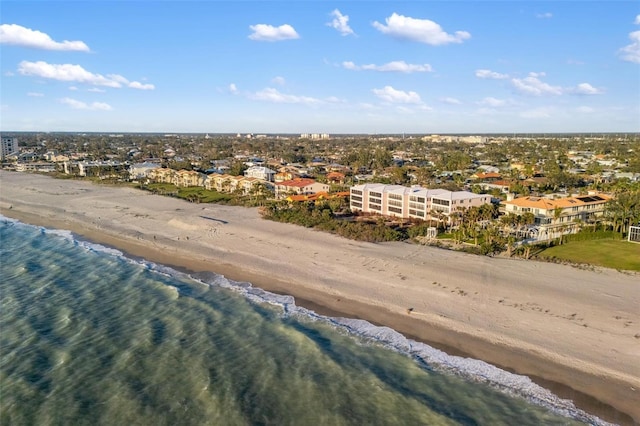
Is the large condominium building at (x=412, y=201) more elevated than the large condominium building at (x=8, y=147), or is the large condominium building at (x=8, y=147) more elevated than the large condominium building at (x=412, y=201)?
the large condominium building at (x=8, y=147)

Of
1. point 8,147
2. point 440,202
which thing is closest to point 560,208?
point 440,202

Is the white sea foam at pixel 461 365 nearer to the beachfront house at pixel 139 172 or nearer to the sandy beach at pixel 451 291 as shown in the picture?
the sandy beach at pixel 451 291

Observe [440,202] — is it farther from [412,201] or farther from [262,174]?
[262,174]

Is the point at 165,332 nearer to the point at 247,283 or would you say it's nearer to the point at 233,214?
the point at 247,283

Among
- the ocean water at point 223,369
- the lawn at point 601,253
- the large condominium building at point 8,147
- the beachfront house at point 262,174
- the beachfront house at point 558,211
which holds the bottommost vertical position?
the ocean water at point 223,369

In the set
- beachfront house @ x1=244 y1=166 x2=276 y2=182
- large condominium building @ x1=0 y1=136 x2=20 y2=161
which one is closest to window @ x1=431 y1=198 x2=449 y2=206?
beachfront house @ x1=244 y1=166 x2=276 y2=182

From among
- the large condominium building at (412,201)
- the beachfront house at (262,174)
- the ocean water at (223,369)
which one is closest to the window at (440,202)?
the large condominium building at (412,201)
